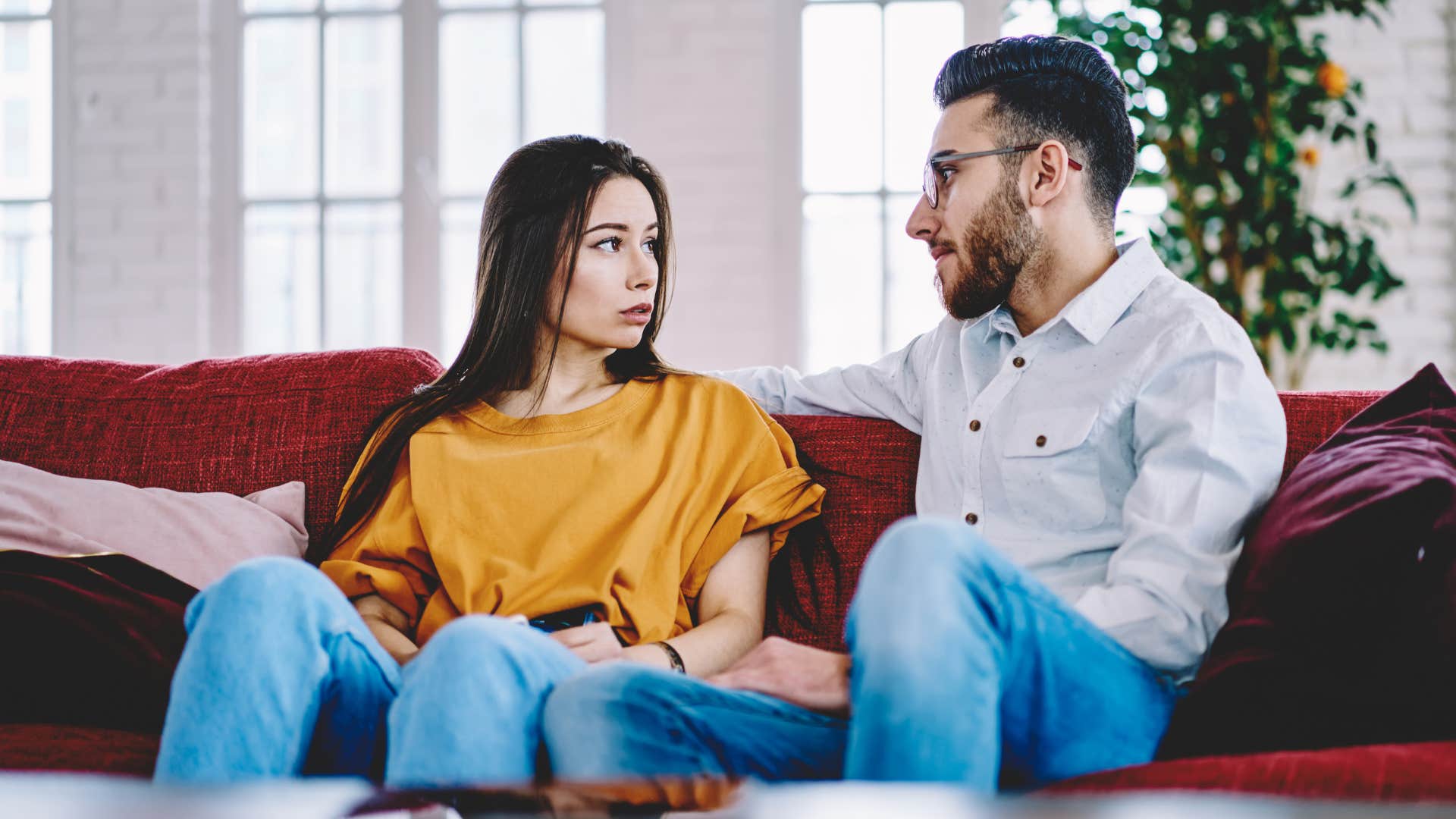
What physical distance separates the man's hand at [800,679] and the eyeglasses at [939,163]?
28.2 inches

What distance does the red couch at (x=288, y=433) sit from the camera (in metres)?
1.65

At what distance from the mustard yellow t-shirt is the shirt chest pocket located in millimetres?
283

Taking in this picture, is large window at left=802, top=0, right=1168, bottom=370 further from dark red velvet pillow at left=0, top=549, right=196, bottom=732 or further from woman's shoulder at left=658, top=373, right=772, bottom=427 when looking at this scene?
dark red velvet pillow at left=0, top=549, right=196, bottom=732

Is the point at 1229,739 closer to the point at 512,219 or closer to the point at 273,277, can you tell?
the point at 512,219

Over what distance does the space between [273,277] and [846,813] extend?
141 inches

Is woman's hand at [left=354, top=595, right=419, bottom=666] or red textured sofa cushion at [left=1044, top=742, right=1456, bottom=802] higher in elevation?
woman's hand at [left=354, top=595, right=419, bottom=666]

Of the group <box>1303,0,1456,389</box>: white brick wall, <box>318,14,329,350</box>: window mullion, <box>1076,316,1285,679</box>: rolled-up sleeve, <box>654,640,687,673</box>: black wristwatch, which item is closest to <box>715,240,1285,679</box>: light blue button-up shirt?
<box>1076,316,1285,679</box>: rolled-up sleeve

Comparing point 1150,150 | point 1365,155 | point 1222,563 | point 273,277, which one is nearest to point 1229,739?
point 1222,563

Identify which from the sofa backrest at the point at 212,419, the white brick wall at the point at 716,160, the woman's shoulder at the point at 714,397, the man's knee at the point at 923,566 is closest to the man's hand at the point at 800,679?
the man's knee at the point at 923,566

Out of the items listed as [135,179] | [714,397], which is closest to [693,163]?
[135,179]

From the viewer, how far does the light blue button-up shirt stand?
1.23 m

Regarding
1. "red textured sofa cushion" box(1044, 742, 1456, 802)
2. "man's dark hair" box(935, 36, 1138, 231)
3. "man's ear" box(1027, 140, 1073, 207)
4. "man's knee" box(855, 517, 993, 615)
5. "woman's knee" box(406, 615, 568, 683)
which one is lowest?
"red textured sofa cushion" box(1044, 742, 1456, 802)

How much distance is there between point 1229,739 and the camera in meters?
1.12

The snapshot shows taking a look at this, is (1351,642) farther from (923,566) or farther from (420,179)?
(420,179)
